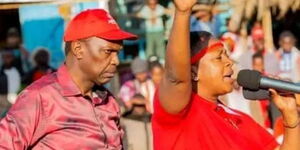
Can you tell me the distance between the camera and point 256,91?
3.42 m

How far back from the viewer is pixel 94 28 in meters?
4.12

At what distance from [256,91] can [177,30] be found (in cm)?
40

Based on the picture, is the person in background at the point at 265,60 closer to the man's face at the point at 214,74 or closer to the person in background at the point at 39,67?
the person in background at the point at 39,67

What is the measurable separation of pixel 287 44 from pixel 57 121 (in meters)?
7.78

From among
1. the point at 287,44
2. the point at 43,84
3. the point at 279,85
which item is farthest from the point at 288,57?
the point at 279,85

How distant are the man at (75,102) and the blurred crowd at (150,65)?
3.29m

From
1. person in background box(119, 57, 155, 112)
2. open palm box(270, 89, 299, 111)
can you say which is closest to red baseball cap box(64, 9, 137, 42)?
open palm box(270, 89, 299, 111)

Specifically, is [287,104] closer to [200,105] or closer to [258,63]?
[200,105]

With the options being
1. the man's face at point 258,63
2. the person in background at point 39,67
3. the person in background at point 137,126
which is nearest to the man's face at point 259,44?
the man's face at point 258,63

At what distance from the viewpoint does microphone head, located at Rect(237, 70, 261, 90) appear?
134 inches

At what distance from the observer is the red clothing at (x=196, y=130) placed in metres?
3.75

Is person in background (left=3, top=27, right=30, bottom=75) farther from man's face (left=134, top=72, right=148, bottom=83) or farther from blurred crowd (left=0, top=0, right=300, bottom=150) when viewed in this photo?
man's face (left=134, top=72, right=148, bottom=83)

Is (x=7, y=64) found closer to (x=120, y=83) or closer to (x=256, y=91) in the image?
(x=120, y=83)

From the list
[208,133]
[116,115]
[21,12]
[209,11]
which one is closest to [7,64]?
[21,12]
